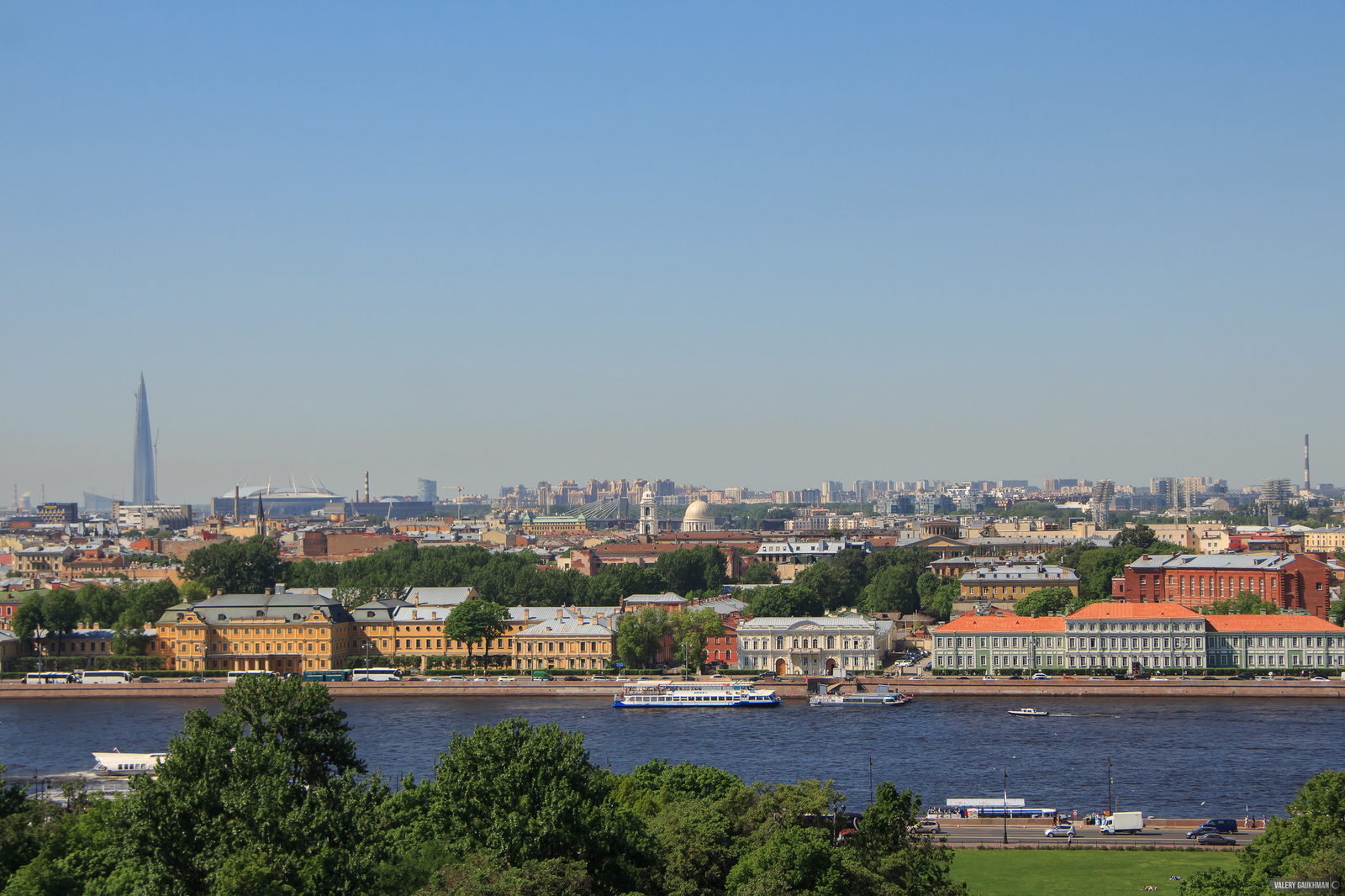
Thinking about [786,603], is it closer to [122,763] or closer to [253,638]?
[253,638]

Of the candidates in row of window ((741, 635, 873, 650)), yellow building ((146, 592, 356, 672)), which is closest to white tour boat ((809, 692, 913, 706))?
row of window ((741, 635, 873, 650))

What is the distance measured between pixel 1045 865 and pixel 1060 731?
18407 millimetres

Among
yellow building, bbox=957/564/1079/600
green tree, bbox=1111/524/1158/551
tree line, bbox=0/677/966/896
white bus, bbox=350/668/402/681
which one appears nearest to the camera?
tree line, bbox=0/677/966/896

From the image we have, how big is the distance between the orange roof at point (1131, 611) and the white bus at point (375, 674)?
24898 millimetres

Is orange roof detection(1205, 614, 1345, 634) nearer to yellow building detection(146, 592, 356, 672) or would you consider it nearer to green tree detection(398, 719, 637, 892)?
yellow building detection(146, 592, 356, 672)

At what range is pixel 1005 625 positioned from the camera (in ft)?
200

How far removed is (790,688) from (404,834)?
3605 cm

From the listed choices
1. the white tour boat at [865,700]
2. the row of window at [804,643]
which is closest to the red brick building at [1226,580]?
the row of window at [804,643]

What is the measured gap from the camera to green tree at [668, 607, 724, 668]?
62.2 metres

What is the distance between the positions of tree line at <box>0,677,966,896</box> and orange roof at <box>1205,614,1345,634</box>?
38.7 metres

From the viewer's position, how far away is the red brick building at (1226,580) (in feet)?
231

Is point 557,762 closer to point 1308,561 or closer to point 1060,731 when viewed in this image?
point 1060,731

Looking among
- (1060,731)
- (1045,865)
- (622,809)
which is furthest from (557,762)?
(1060,731)

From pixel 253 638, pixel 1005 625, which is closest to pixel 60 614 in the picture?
pixel 253 638
